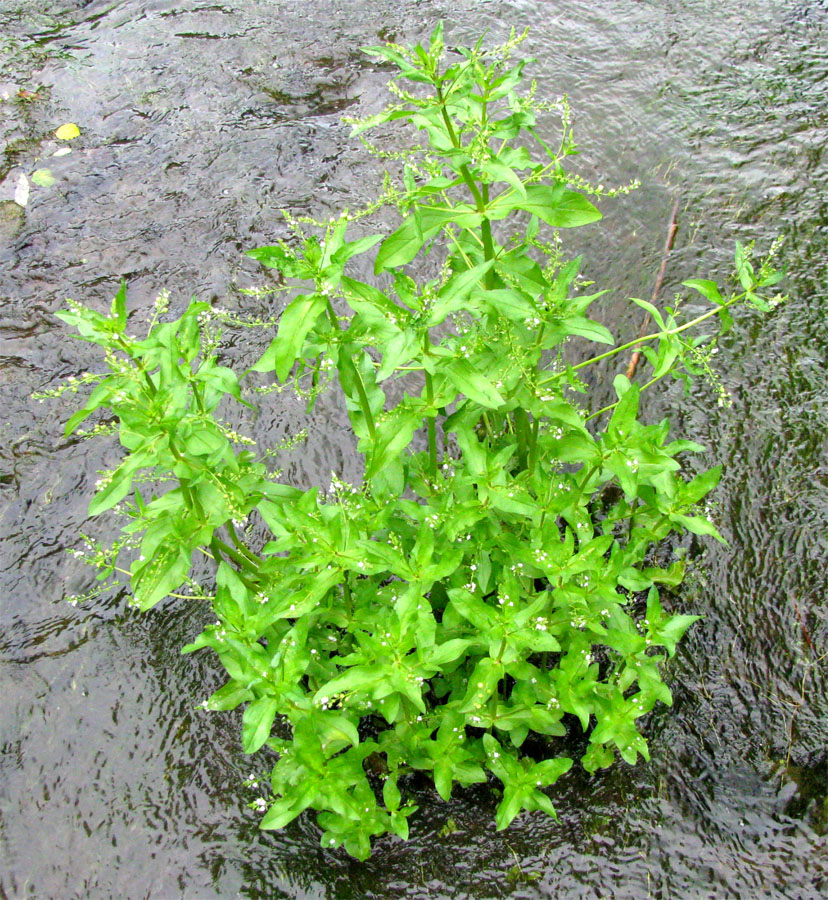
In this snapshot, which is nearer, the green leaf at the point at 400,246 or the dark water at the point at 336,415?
the green leaf at the point at 400,246

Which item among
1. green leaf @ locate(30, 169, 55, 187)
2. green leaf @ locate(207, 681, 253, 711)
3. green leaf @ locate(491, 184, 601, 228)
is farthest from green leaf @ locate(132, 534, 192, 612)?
green leaf @ locate(30, 169, 55, 187)

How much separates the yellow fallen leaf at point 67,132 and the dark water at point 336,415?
115 mm

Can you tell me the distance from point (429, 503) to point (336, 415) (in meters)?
1.32

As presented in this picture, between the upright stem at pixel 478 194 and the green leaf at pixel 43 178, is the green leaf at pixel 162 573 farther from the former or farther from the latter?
the green leaf at pixel 43 178

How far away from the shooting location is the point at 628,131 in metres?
4.66

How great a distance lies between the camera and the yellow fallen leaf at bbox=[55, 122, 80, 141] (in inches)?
204

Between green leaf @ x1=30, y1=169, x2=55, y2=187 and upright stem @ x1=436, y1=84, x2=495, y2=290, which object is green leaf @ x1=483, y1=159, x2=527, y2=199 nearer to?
upright stem @ x1=436, y1=84, x2=495, y2=290

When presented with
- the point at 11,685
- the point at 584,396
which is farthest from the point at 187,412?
the point at 584,396

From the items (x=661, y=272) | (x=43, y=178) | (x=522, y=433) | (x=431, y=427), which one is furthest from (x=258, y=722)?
(x=43, y=178)

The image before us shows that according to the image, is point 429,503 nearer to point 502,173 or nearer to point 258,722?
point 258,722

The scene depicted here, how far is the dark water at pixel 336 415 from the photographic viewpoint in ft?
9.08

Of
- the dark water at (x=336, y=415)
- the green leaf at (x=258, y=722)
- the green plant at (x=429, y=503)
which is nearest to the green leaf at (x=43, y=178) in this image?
the dark water at (x=336, y=415)

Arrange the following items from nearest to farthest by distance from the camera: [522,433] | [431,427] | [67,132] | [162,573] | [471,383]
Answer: [471,383], [162,573], [431,427], [522,433], [67,132]

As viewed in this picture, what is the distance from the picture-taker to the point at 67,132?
519cm
